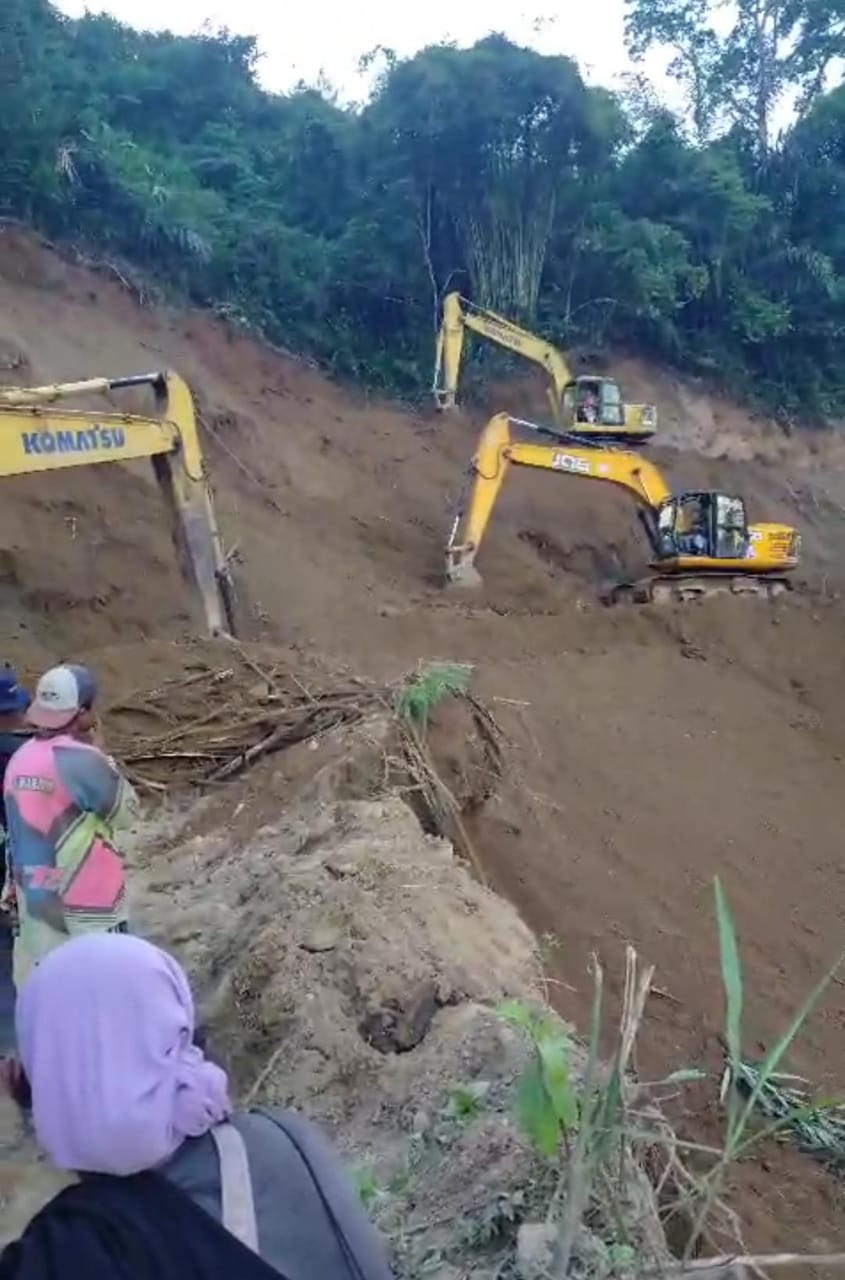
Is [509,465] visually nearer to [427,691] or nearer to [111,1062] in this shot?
[427,691]

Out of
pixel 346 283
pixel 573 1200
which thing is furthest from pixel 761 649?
pixel 573 1200

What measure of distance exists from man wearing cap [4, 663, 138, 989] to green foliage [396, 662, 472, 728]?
2.92 metres

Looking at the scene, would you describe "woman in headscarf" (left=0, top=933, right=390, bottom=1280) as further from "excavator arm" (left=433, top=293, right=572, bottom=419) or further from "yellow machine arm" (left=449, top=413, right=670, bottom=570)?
"excavator arm" (left=433, top=293, right=572, bottom=419)

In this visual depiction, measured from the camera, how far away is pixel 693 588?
55.3 ft

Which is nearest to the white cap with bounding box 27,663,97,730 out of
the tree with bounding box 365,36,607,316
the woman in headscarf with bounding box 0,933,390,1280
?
the woman in headscarf with bounding box 0,933,390,1280

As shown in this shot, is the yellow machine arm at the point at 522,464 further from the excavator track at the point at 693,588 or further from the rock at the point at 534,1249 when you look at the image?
the rock at the point at 534,1249

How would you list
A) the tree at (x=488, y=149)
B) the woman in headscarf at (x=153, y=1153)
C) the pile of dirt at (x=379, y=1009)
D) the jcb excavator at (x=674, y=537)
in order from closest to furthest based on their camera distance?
the woman in headscarf at (x=153, y=1153)
the pile of dirt at (x=379, y=1009)
the jcb excavator at (x=674, y=537)
the tree at (x=488, y=149)

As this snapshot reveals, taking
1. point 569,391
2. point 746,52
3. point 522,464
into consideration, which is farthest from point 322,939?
point 746,52

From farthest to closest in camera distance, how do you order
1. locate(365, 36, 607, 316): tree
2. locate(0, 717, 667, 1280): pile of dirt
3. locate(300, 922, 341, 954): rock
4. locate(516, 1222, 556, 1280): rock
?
1. locate(365, 36, 607, 316): tree
2. locate(300, 922, 341, 954): rock
3. locate(0, 717, 667, 1280): pile of dirt
4. locate(516, 1222, 556, 1280): rock

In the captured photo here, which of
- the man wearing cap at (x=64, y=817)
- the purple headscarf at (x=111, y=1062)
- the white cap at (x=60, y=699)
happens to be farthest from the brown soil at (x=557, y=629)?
the purple headscarf at (x=111, y=1062)

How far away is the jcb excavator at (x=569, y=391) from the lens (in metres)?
18.3

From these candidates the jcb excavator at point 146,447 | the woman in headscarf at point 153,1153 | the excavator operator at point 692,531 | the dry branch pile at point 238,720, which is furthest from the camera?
the excavator operator at point 692,531

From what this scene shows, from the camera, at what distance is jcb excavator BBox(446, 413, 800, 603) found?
16328 mm

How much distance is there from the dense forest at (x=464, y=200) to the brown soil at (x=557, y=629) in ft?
3.82
